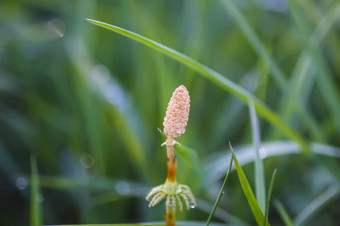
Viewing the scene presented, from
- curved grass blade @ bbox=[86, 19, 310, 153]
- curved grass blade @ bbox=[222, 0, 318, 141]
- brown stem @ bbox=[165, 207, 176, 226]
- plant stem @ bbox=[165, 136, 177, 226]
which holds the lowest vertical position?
brown stem @ bbox=[165, 207, 176, 226]

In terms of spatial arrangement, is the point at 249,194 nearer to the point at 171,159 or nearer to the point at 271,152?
the point at 171,159

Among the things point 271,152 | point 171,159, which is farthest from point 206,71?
point 271,152

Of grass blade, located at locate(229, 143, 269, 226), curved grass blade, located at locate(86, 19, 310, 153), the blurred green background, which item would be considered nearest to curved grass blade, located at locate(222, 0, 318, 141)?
the blurred green background

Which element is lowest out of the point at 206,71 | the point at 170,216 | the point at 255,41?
the point at 170,216

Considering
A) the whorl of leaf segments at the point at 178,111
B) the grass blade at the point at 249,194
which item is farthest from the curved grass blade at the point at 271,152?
the whorl of leaf segments at the point at 178,111

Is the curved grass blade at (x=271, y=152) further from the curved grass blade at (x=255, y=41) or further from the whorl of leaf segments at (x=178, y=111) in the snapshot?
the whorl of leaf segments at (x=178, y=111)

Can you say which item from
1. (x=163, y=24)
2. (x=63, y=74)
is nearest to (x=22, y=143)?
(x=63, y=74)

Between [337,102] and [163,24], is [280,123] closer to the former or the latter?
[337,102]

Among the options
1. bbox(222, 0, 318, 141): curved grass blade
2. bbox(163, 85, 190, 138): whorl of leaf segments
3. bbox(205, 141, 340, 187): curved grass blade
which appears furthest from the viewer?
bbox(205, 141, 340, 187): curved grass blade

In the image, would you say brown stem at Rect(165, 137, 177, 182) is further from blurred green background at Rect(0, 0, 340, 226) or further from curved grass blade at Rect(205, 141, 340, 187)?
curved grass blade at Rect(205, 141, 340, 187)

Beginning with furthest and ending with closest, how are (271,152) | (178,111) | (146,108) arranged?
(146,108) < (271,152) < (178,111)
